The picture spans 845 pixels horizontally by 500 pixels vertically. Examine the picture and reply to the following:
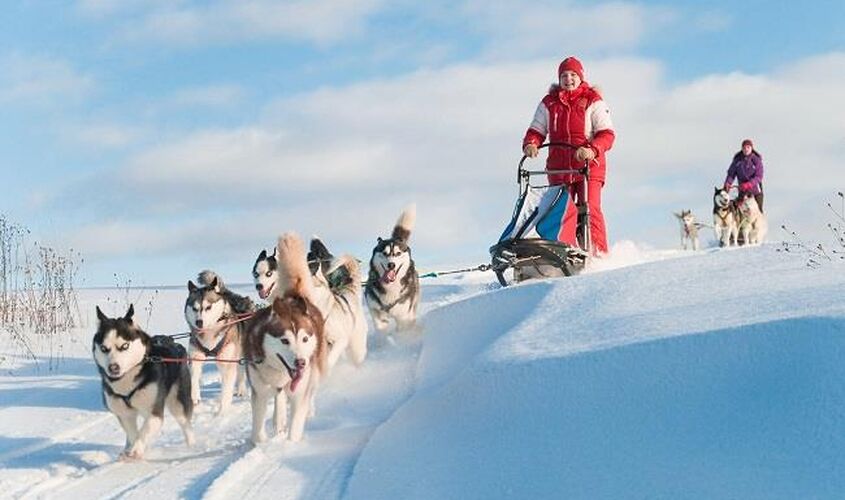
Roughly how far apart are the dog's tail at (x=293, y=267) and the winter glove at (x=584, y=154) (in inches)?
91.6

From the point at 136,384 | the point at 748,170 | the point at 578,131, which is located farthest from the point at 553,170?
the point at 748,170

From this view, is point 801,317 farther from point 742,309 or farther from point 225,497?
point 225,497

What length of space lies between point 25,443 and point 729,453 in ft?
11.5

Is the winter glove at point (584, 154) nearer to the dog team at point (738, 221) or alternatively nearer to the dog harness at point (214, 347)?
the dog harness at point (214, 347)

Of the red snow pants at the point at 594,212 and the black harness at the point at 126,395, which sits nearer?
the black harness at the point at 126,395

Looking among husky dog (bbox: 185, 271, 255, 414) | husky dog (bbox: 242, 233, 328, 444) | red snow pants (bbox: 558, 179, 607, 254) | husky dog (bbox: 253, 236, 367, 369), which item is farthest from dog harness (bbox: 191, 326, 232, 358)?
red snow pants (bbox: 558, 179, 607, 254)

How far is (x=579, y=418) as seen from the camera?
117 inches

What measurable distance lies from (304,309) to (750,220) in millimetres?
11816

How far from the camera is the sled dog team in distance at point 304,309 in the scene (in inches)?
172

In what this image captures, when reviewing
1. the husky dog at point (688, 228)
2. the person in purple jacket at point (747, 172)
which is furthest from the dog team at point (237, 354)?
the husky dog at point (688, 228)

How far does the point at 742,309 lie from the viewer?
330cm

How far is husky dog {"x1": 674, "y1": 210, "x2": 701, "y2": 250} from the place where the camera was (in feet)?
52.2

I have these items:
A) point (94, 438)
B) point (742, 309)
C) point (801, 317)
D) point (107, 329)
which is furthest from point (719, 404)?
point (94, 438)

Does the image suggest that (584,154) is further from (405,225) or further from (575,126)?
(405,225)
